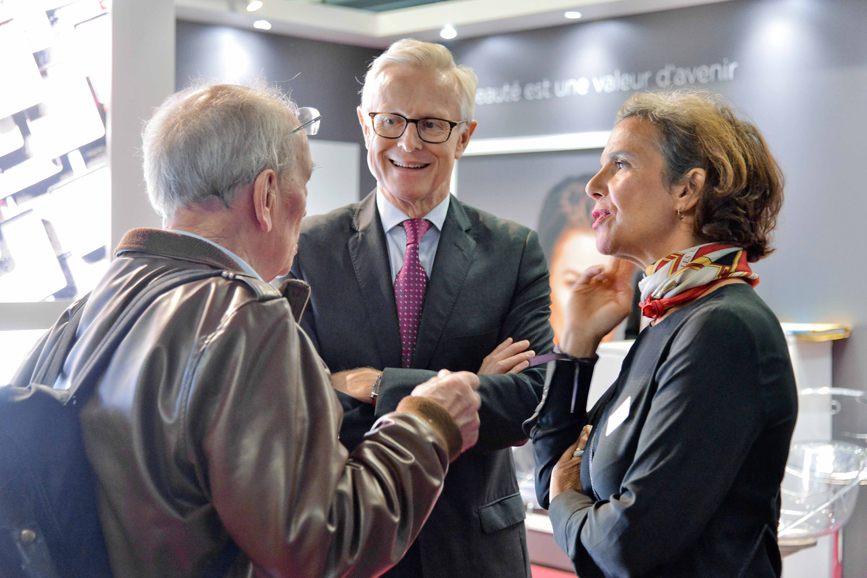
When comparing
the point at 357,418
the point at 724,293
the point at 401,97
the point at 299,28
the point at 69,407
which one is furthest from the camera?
the point at 299,28

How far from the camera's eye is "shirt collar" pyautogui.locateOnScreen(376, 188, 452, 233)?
228 cm

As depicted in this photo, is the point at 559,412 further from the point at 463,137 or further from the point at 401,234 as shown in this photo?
the point at 463,137

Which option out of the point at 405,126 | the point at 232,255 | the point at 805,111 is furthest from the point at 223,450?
the point at 805,111

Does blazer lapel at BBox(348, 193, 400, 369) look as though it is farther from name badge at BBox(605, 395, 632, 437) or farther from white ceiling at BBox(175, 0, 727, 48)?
white ceiling at BBox(175, 0, 727, 48)

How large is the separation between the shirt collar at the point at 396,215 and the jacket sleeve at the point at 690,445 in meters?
1.00

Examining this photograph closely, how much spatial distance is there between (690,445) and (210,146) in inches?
38.4

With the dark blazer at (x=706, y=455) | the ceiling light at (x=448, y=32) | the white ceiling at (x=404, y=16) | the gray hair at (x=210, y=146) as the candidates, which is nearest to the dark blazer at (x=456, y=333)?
the dark blazer at (x=706, y=455)

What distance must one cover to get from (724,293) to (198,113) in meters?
1.02

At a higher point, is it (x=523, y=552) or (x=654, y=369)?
(x=654, y=369)

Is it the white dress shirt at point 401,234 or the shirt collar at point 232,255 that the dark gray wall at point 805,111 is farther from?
the shirt collar at point 232,255

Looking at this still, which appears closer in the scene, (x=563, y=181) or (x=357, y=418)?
(x=357, y=418)

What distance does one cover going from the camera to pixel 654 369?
4.98 ft

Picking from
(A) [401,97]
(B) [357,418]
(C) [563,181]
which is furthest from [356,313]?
(C) [563,181]

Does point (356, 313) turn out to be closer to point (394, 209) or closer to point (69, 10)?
point (394, 209)
